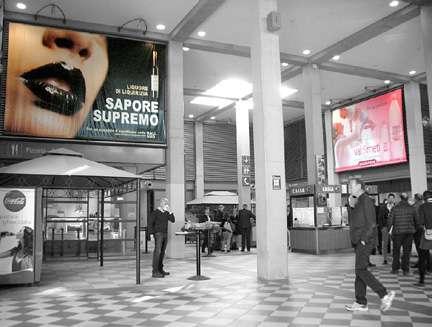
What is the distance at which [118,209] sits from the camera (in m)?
13.6

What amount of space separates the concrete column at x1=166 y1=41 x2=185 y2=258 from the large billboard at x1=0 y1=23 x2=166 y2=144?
0.26 m

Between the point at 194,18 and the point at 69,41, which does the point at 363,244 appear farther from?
the point at 69,41

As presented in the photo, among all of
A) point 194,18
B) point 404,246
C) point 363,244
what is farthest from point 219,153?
point 363,244

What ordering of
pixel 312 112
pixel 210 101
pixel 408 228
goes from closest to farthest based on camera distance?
pixel 408 228
pixel 312 112
pixel 210 101

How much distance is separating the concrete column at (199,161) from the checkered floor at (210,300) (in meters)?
13.8

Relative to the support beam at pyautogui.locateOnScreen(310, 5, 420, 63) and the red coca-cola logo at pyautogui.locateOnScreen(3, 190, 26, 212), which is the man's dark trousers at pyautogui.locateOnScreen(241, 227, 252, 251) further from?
the red coca-cola logo at pyautogui.locateOnScreen(3, 190, 26, 212)

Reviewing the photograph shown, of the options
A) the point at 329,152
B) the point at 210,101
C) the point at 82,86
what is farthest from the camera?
the point at 329,152

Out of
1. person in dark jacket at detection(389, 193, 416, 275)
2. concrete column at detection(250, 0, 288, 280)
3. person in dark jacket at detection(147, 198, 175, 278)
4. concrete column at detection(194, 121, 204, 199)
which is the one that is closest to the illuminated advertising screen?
concrete column at detection(194, 121, 204, 199)

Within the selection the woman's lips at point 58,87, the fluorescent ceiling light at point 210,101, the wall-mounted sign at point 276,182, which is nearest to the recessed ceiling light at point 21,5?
the woman's lips at point 58,87

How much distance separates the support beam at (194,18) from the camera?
11344 mm

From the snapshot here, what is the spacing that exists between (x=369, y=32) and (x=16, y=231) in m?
11.1

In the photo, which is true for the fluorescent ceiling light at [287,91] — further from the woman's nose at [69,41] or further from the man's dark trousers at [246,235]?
the woman's nose at [69,41]

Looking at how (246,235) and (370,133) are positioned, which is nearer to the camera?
(246,235)

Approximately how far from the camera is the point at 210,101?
2027 cm
